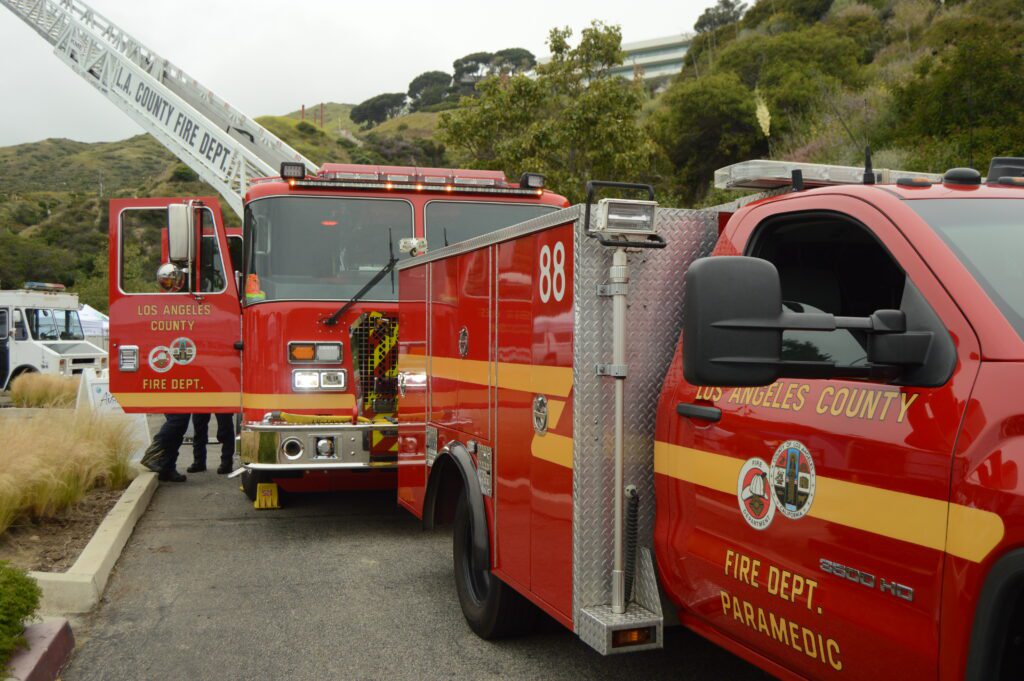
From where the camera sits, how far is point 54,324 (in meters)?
23.3

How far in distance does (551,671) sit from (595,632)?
1.21 m

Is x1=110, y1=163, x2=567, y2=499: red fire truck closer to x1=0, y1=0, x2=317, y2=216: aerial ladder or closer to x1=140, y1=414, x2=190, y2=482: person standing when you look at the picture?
x1=140, y1=414, x2=190, y2=482: person standing

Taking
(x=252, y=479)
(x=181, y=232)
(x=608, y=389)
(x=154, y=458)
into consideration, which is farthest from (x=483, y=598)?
(x=154, y=458)

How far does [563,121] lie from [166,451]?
37.2ft

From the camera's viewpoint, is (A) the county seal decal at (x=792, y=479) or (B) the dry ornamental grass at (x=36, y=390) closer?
(A) the county seal decal at (x=792, y=479)

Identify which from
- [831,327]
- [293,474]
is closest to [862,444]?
[831,327]

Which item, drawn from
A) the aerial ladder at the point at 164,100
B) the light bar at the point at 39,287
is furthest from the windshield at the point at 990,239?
the light bar at the point at 39,287

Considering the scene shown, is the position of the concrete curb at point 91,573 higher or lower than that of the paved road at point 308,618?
higher

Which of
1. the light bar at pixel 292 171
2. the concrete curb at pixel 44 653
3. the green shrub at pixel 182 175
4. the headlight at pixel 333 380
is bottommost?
the concrete curb at pixel 44 653

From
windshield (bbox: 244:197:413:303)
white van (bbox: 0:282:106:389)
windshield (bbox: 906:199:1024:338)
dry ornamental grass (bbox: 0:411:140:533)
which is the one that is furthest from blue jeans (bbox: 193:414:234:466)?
white van (bbox: 0:282:106:389)

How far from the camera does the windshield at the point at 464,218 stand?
7.78 meters

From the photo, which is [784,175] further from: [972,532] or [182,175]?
[182,175]

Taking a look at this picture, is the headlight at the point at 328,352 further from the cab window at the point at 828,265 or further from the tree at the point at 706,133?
the tree at the point at 706,133

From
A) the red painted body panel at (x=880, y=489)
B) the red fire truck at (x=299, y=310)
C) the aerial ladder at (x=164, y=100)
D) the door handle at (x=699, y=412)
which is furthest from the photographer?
the aerial ladder at (x=164, y=100)
